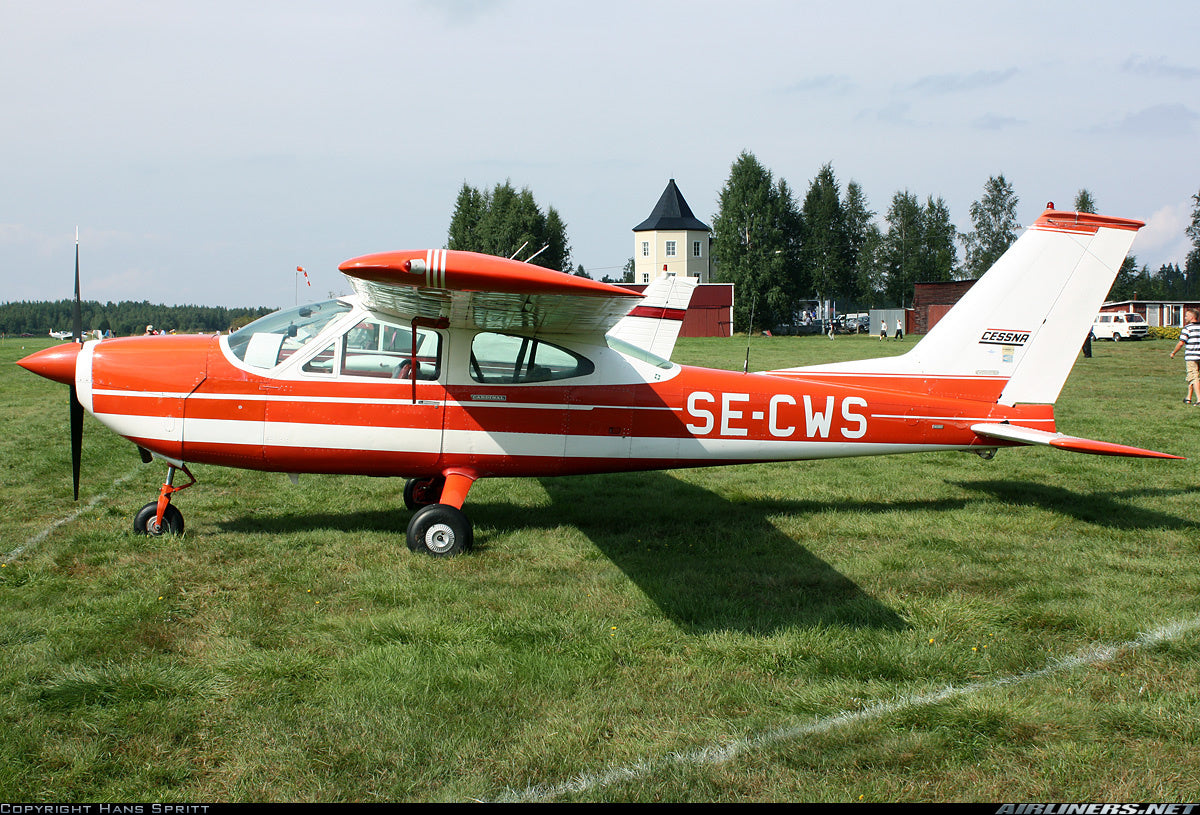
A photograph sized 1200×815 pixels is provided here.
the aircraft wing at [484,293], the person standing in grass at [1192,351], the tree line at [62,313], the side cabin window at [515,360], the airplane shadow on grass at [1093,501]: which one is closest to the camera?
the aircraft wing at [484,293]

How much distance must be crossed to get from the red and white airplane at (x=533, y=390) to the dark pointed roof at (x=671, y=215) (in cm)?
7410

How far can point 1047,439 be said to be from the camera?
21.4 feet

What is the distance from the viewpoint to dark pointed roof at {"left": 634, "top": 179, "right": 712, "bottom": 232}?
260 ft

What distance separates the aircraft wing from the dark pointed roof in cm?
7523

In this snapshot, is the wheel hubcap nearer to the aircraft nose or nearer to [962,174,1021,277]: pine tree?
the aircraft nose

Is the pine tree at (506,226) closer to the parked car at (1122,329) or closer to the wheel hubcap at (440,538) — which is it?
the parked car at (1122,329)

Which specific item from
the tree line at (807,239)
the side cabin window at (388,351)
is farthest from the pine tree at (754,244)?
the side cabin window at (388,351)

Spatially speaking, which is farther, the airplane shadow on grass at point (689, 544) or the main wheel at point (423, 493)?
the main wheel at point (423, 493)

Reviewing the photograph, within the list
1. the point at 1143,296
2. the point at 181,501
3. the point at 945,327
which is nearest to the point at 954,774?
the point at 945,327

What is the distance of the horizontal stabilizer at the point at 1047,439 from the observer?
6.10m

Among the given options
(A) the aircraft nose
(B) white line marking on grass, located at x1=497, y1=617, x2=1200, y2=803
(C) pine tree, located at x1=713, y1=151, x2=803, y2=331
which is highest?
(C) pine tree, located at x1=713, y1=151, x2=803, y2=331

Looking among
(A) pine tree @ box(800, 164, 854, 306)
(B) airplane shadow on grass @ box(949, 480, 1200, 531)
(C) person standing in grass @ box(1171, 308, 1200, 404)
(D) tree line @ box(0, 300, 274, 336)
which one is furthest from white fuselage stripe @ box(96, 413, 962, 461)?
(D) tree line @ box(0, 300, 274, 336)

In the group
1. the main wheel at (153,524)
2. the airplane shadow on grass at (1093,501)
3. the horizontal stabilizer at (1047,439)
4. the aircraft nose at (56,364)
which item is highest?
the aircraft nose at (56,364)

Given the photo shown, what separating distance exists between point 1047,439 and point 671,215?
248 ft
